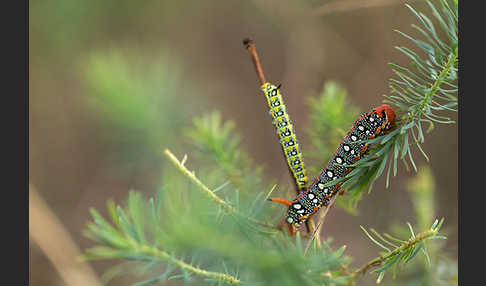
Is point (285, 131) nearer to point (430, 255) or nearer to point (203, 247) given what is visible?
point (203, 247)

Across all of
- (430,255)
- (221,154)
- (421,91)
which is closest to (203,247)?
(421,91)

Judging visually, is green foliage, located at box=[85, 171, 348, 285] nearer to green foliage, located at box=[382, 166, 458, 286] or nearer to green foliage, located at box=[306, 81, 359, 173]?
green foliage, located at box=[306, 81, 359, 173]

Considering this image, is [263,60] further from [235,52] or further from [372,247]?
[372,247]

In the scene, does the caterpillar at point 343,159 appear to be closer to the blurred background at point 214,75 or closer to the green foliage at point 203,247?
the green foliage at point 203,247

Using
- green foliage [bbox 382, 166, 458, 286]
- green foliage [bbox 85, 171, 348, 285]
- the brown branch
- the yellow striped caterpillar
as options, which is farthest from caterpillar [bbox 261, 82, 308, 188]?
the brown branch

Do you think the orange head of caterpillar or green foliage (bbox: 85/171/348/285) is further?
the orange head of caterpillar

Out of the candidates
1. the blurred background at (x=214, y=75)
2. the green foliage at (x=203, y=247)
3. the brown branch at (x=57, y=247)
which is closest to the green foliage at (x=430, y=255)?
the green foliage at (x=203, y=247)
